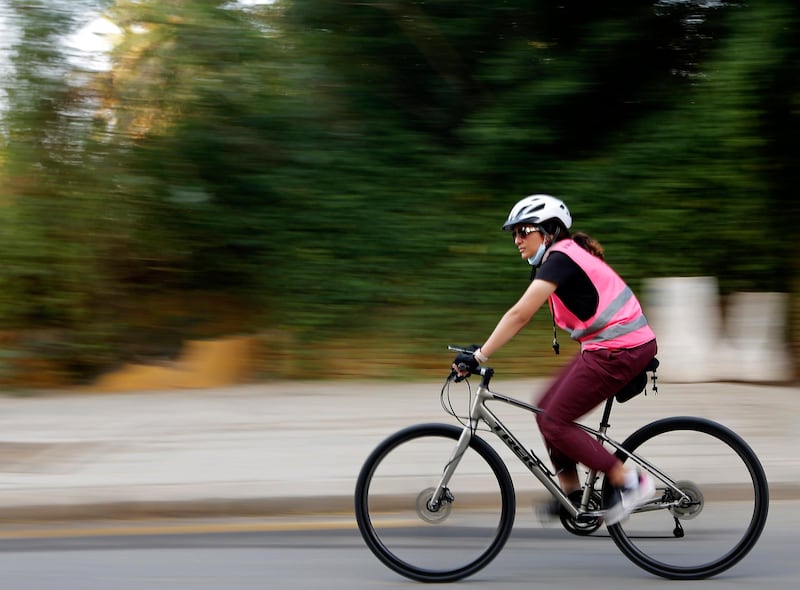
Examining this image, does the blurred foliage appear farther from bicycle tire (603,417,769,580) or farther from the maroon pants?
the maroon pants

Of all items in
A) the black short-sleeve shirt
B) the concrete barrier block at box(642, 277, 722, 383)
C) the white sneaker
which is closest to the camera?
the black short-sleeve shirt

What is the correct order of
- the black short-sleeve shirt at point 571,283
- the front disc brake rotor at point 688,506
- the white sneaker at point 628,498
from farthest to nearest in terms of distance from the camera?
1. the front disc brake rotor at point 688,506
2. the white sneaker at point 628,498
3. the black short-sleeve shirt at point 571,283

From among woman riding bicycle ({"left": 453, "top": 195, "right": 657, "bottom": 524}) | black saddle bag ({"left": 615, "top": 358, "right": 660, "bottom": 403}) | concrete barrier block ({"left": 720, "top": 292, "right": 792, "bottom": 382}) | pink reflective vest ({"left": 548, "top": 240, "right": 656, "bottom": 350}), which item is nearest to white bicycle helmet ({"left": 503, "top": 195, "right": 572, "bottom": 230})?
woman riding bicycle ({"left": 453, "top": 195, "right": 657, "bottom": 524})

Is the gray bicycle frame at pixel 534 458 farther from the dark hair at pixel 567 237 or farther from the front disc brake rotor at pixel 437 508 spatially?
the dark hair at pixel 567 237

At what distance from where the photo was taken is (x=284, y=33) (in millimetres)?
10375

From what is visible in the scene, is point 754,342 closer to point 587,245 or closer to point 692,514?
point 692,514

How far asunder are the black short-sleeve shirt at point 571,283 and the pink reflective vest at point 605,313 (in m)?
0.02

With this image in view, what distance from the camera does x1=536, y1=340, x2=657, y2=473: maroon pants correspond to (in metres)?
4.19

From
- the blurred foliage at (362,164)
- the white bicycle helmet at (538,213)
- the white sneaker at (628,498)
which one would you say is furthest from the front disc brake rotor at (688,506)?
the blurred foliage at (362,164)

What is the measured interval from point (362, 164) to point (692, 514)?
6439 mm

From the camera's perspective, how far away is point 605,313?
416 cm

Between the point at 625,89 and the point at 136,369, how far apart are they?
19.9 ft

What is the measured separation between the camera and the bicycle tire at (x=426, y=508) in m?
4.26

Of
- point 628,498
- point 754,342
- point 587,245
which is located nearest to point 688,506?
point 628,498
